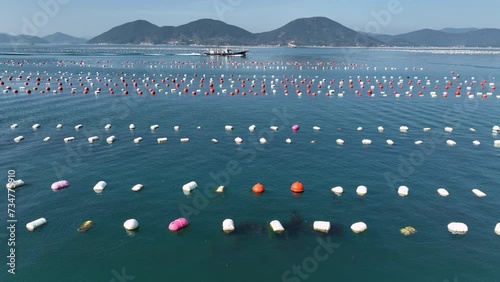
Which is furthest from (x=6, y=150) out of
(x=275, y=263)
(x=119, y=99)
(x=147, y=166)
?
(x=275, y=263)

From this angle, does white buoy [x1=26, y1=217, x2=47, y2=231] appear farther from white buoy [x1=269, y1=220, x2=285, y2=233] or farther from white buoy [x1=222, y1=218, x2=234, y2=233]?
white buoy [x1=269, y1=220, x2=285, y2=233]

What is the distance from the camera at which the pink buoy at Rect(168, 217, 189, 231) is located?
106ft

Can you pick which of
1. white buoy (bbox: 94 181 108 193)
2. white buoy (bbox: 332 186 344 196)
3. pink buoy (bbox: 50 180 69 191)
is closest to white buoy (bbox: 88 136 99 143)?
pink buoy (bbox: 50 180 69 191)

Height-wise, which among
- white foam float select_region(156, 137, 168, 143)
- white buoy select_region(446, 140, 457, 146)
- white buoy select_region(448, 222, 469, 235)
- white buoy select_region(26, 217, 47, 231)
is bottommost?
white buoy select_region(26, 217, 47, 231)

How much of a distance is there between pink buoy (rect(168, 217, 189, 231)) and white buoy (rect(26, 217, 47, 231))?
12.0 meters

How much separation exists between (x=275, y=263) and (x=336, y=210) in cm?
1070

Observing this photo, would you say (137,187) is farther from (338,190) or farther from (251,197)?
(338,190)

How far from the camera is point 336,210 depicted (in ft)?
117

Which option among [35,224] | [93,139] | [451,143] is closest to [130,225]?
[35,224]

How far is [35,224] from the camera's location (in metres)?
32.2

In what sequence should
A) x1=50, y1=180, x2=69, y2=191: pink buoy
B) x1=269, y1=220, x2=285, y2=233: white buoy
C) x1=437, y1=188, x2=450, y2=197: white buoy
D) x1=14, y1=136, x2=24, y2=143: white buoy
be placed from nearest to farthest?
x1=269, y1=220, x2=285, y2=233: white buoy
x1=437, y1=188, x2=450, y2=197: white buoy
x1=50, y1=180, x2=69, y2=191: pink buoy
x1=14, y1=136, x2=24, y2=143: white buoy

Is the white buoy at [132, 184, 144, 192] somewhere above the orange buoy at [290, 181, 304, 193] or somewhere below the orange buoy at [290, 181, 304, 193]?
below

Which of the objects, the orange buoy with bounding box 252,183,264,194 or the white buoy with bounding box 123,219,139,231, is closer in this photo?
the white buoy with bounding box 123,219,139,231

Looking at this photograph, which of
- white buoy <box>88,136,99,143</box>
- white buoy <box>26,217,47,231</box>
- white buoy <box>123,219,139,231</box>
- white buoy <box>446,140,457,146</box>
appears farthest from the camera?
white buoy <box>88,136,99,143</box>
